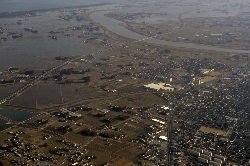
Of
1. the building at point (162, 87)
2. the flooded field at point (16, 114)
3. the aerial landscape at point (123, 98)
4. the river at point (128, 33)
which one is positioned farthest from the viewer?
the river at point (128, 33)

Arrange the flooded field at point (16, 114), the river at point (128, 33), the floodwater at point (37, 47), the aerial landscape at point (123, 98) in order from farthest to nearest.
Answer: the river at point (128, 33), the floodwater at point (37, 47), the flooded field at point (16, 114), the aerial landscape at point (123, 98)

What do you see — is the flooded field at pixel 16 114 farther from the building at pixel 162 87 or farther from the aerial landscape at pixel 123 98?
the building at pixel 162 87

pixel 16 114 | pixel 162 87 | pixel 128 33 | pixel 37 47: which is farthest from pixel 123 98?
pixel 128 33

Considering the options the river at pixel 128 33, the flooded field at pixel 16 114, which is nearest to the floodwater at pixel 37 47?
the river at pixel 128 33

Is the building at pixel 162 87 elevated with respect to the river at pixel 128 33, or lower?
lower

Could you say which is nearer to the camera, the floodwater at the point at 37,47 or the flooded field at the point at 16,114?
the flooded field at the point at 16,114

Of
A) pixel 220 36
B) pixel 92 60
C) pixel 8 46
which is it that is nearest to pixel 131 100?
pixel 92 60

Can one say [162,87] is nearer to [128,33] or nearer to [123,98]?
[123,98]

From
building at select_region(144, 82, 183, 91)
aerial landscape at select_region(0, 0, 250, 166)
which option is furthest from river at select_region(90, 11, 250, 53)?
building at select_region(144, 82, 183, 91)
